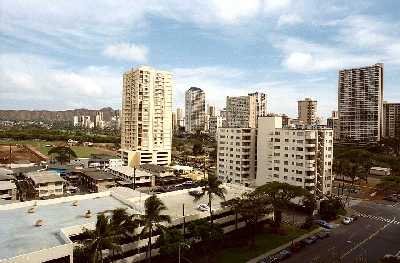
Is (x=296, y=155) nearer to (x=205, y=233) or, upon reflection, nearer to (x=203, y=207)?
(x=203, y=207)

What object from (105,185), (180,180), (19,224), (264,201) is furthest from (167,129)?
(19,224)

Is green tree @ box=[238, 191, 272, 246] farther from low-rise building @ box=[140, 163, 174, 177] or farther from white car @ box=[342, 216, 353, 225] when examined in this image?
low-rise building @ box=[140, 163, 174, 177]

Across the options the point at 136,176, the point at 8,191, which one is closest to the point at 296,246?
the point at 136,176

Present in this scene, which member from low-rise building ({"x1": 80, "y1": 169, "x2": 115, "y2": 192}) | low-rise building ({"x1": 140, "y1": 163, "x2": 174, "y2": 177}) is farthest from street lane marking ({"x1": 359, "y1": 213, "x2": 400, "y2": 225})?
low-rise building ({"x1": 80, "y1": 169, "x2": 115, "y2": 192})

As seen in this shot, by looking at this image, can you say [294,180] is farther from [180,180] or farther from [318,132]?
[180,180]

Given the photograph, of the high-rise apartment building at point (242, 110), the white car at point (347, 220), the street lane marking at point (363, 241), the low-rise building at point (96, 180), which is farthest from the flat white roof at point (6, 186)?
the high-rise apartment building at point (242, 110)
